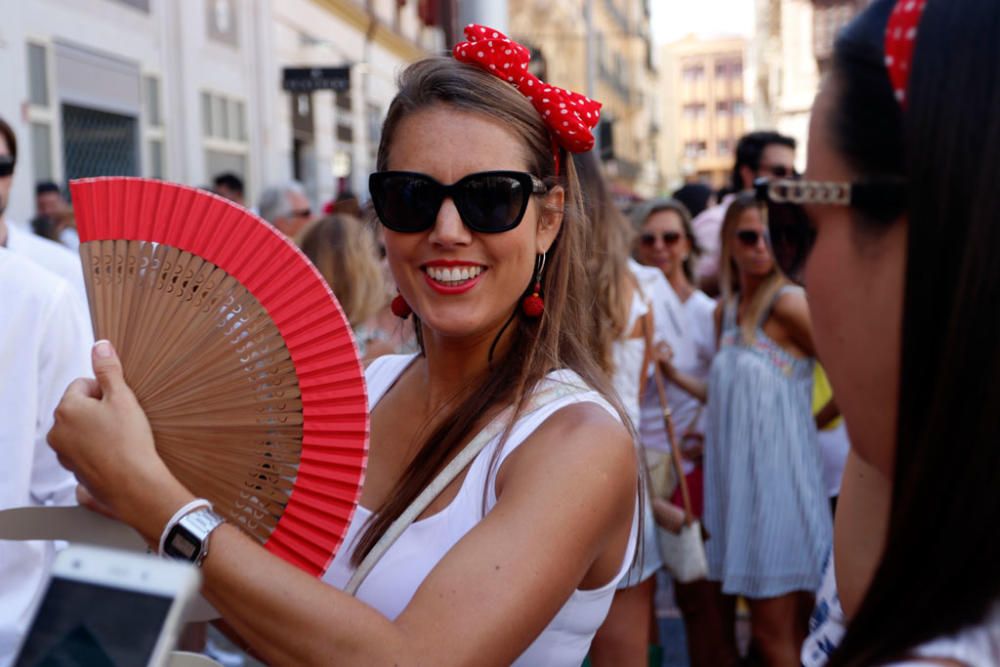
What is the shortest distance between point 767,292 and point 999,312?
12.3 feet

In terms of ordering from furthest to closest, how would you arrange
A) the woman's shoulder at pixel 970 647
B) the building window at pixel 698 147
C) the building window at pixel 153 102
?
the building window at pixel 698 147 < the building window at pixel 153 102 < the woman's shoulder at pixel 970 647

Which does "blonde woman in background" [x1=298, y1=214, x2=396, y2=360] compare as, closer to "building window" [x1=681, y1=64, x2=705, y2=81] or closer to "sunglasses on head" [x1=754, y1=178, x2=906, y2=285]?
"sunglasses on head" [x1=754, y1=178, x2=906, y2=285]

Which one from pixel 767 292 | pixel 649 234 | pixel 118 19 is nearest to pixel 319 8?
A: pixel 118 19

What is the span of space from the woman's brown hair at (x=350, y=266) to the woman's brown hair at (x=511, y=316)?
261 cm

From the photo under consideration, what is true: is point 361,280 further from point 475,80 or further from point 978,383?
point 978,383

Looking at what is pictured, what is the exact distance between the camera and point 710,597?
473 centimetres

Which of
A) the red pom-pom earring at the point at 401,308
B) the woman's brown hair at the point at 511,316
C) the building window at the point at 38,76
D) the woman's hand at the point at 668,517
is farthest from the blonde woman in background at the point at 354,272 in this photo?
the building window at the point at 38,76

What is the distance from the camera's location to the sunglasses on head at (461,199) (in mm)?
1929

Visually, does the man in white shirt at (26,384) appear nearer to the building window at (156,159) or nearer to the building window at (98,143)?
the building window at (98,143)

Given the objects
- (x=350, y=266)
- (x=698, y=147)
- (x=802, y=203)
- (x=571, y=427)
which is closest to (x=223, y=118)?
(x=350, y=266)

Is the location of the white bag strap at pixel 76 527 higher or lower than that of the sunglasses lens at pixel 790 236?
lower

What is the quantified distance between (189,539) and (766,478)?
332 cm

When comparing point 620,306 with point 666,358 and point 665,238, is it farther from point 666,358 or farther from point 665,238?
point 665,238

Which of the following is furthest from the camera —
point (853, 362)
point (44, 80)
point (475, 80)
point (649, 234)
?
point (44, 80)
